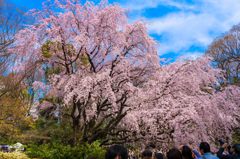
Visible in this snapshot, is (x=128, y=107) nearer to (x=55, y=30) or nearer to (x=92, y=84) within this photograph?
(x=92, y=84)

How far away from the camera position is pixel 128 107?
10.9 meters

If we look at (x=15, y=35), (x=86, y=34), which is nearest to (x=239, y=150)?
(x=86, y=34)

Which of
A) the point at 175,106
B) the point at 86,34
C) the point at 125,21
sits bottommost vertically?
the point at 175,106

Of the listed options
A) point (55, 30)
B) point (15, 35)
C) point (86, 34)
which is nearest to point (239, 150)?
point (86, 34)

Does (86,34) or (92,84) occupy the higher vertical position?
(86,34)

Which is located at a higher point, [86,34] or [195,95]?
[86,34]

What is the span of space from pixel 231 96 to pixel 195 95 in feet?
7.30

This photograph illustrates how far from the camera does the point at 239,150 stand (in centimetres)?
446

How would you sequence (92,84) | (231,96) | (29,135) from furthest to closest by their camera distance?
(29,135) < (231,96) < (92,84)

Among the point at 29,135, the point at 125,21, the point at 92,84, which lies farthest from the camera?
the point at 29,135

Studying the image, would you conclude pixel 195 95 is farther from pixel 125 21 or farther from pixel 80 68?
pixel 80 68

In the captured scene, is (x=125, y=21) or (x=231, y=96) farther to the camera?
(x=231, y=96)

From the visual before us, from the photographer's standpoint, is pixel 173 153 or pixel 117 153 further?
pixel 173 153

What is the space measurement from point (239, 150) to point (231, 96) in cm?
810
